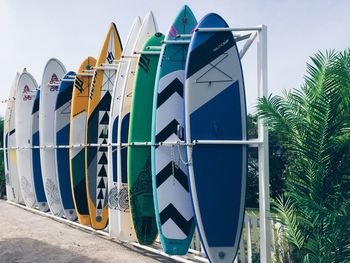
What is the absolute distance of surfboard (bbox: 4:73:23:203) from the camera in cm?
1230

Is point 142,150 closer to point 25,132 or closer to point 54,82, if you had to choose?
point 54,82

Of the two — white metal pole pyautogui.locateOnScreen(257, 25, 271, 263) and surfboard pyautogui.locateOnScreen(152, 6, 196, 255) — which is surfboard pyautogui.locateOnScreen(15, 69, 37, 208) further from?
white metal pole pyautogui.locateOnScreen(257, 25, 271, 263)

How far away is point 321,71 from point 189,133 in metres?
1.90

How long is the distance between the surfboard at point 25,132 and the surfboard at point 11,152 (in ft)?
2.86

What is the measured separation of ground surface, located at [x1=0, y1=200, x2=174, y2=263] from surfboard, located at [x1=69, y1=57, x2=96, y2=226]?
577 millimetres

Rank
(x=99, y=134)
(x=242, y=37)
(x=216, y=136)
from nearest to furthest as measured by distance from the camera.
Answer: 1. (x=216, y=136)
2. (x=242, y=37)
3. (x=99, y=134)

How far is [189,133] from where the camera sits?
4.92 metres

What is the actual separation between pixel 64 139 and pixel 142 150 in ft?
12.3

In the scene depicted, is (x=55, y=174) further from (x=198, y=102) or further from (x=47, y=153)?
(x=198, y=102)

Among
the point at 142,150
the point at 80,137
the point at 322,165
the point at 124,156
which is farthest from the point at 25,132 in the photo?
the point at 322,165

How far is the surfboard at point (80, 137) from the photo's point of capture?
325 inches

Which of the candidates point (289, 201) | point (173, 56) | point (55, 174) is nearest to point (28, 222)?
point (55, 174)

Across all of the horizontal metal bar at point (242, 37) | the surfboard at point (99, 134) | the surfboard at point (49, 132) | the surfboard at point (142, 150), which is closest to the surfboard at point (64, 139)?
the surfboard at point (49, 132)

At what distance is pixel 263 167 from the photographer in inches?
181
